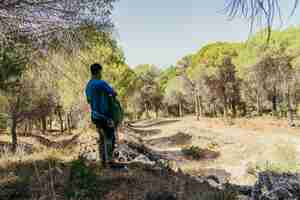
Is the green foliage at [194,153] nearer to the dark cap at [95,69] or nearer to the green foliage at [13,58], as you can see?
the green foliage at [13,58]

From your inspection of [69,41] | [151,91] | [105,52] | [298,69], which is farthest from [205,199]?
[151,91]

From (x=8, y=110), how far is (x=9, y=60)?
20.9ft

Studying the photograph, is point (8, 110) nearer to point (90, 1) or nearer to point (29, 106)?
point (29, 106)

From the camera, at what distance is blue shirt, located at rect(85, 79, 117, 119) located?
4375 millimetres

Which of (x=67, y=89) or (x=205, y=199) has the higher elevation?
(x=67, y=89)

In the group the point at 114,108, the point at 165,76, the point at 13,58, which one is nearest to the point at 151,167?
the point at 114,108

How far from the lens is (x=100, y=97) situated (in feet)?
14.5

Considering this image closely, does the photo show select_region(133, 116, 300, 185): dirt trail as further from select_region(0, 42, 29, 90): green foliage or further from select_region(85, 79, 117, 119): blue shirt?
select_region(0, 42, 29, 90): green foliage

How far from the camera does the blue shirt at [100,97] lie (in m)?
4.38

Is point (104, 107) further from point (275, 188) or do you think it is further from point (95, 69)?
point (275, 188)

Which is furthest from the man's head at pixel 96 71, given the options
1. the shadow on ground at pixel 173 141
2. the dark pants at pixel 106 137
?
the shadow on ground at pixel 173 141

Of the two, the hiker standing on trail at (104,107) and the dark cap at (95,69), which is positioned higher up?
the dark cap at (95,69)

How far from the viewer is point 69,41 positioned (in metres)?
4.99

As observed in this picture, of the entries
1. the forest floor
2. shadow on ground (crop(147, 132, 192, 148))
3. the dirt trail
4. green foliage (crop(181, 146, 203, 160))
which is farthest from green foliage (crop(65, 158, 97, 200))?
shadow on ground (crop(147, 132, 192, 148))
